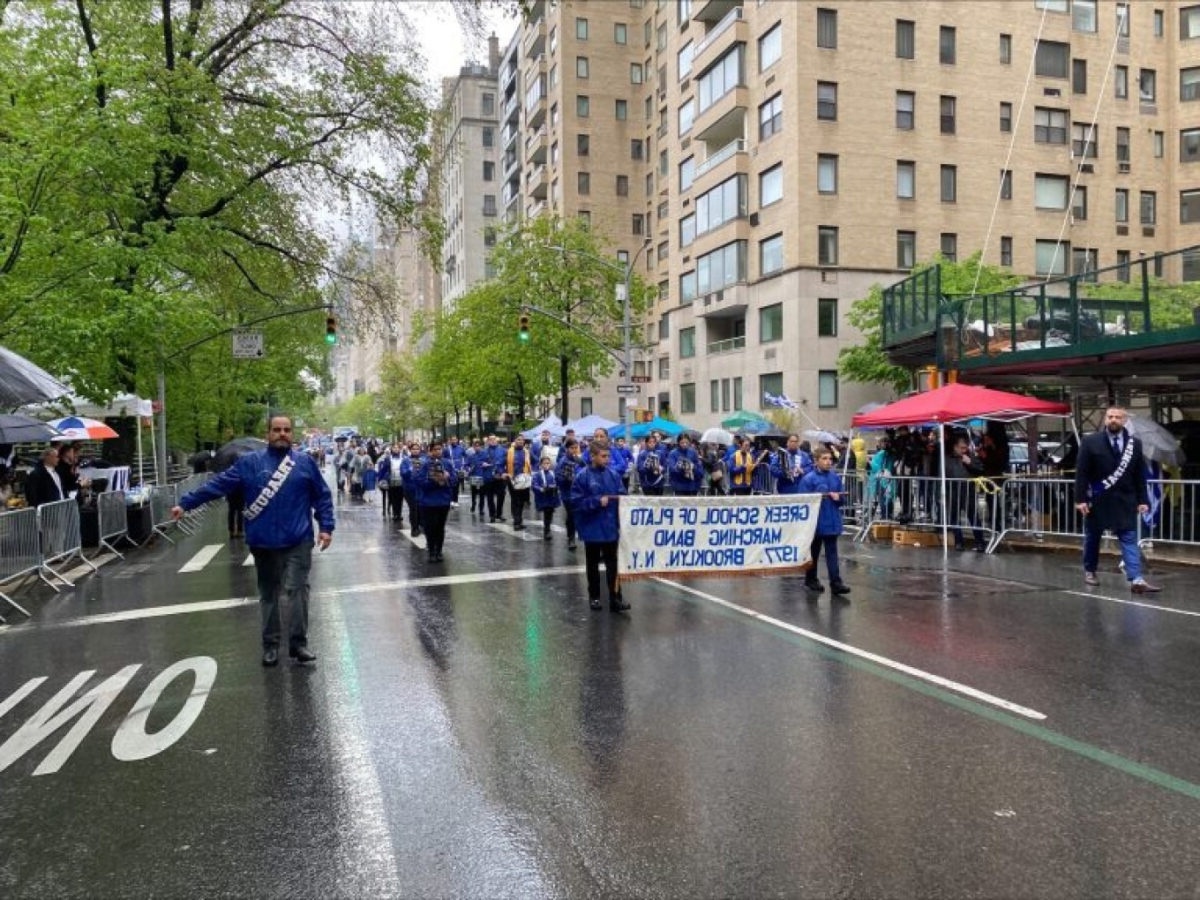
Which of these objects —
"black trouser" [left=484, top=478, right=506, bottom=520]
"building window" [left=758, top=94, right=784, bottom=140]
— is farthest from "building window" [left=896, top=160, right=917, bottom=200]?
"black trouser" [left=484, top=478, right=506, bottom=520]

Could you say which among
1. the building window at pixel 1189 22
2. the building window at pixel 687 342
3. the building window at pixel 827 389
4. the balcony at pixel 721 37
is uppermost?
the building window at pixel 1189 22

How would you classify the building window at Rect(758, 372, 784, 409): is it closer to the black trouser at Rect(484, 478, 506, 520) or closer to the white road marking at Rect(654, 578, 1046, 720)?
the black trouser at Rect(484, 478, 506, 520)

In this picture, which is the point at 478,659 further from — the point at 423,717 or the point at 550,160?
the point at 550,160

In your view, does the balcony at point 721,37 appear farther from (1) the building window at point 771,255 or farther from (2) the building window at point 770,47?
(1) the building window at point 771,255

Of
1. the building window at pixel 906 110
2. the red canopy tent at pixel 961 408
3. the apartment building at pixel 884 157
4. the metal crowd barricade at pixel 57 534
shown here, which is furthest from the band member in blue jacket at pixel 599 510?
the building window at pixel 906 110

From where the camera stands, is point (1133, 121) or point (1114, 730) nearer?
point (1114, 730)

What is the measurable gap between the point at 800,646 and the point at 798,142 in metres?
33.2

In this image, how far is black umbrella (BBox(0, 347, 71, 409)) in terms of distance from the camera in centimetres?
1049

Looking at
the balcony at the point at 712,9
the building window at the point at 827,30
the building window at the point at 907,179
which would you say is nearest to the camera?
the building window at the point at 827,30

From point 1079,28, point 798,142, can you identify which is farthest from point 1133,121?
point 798,142

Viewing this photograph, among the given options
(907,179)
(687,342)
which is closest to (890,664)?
(907,179)

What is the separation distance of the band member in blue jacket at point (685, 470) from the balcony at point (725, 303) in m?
23.4

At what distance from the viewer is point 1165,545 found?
1320 centimetres

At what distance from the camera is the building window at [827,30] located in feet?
122
